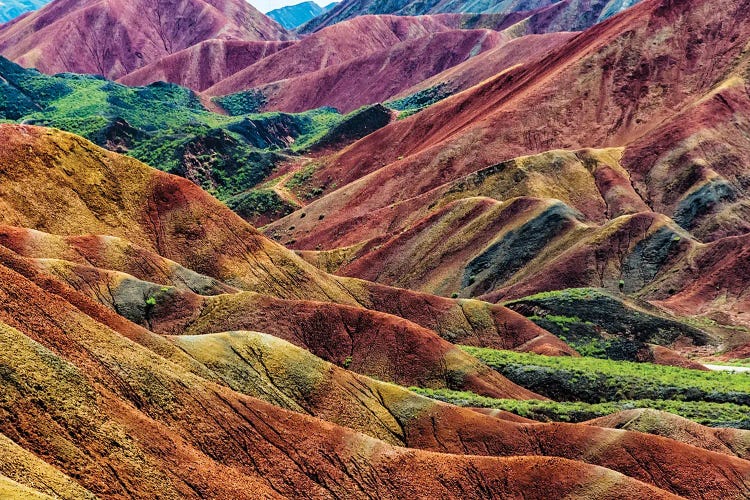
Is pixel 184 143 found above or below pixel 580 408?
above

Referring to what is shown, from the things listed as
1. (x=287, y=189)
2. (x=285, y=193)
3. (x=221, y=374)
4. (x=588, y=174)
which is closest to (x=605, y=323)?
(x=588, y=174)

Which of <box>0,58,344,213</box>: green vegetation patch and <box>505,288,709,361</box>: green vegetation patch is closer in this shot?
<box>505,288,709,361</box>: green vegetation patch

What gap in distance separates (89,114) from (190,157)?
47.1 metres

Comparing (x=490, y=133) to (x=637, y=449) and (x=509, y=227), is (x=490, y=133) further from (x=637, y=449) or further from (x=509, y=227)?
(x=637, y=449)

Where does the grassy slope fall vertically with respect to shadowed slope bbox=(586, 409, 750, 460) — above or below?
below

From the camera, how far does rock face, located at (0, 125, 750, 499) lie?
2708cm

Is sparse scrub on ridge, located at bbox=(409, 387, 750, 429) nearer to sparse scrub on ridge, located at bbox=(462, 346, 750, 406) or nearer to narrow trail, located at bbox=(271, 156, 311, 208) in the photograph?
sparse scrub on ridge, located at bbox=(462, 346, 750, 406)

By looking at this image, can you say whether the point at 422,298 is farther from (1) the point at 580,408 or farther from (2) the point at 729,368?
(2) the point at 729,368

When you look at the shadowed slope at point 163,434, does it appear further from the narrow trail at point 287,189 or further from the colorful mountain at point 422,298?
the narrow trail at point 287,189

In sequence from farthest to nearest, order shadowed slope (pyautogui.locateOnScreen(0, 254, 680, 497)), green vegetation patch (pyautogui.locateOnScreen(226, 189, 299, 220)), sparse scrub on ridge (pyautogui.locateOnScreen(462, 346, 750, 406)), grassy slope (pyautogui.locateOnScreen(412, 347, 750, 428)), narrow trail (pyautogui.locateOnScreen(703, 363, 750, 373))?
green vegetation patch (pyautogui.locateOnScreen(226, 189, 299, 220)) → narrow trail (pyautogui.locateOnScreen(703, 363, 750, 373)) → sparse scrub on ridge (pyautogui.locateOnScreen(462, 346, 750, 406)) → grassy slope (pyautogui.locateOnScreen(412, 347, 750, 428)) → shadowed slope (pyautogui.locateOnScreen(0, 254, 680, 497))

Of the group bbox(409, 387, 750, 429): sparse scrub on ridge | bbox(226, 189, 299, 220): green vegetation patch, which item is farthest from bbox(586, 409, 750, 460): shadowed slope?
bbox(226, 189, 299, 220): green vegetation patch

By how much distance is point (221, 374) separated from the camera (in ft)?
130

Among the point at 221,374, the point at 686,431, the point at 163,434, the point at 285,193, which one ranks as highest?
the point at 163,434

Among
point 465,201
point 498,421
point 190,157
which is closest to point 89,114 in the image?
point 190,157
